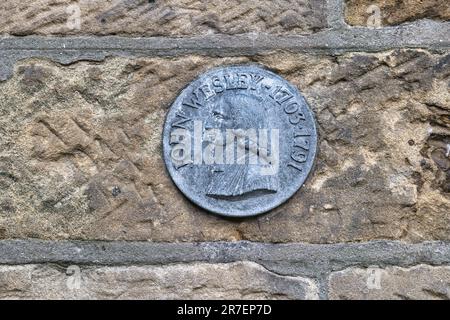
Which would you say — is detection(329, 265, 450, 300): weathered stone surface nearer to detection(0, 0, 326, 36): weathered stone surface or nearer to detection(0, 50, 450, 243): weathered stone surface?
detection(0, 50, 450, 243): weathered stone surface

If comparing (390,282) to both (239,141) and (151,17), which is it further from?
(151,17)

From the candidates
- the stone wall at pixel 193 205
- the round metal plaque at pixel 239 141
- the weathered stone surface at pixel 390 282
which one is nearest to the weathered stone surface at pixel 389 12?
the stone wall at pixel 193 205

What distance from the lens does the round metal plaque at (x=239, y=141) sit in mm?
1353

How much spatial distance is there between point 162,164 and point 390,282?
0.42 m

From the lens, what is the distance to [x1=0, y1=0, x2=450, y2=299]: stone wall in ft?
4.45

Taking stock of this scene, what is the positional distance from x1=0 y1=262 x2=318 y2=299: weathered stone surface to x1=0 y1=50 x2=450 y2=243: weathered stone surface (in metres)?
0.05

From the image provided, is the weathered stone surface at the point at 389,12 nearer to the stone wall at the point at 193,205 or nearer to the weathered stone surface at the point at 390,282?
the stone wall at the point at 193,205

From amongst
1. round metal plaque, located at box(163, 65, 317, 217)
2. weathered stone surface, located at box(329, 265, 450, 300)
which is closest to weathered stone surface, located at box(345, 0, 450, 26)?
round metal plaque, located at box(163, 65, 317, 217)

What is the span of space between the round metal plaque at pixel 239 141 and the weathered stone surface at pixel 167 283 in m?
0.10

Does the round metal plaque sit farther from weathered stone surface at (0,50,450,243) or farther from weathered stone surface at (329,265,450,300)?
weathered stone surface at (329,265,450,300)

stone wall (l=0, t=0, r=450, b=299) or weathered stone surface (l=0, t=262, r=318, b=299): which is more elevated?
stone wall (l=0, t=0, r=450, b=299)

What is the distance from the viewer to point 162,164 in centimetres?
136

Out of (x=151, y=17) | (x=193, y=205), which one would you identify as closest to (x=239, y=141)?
(x=193, y=205)

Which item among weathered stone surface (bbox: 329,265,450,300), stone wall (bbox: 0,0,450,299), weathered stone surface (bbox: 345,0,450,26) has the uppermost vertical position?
weathered stone surface (bbox: 345,0,450,26)
